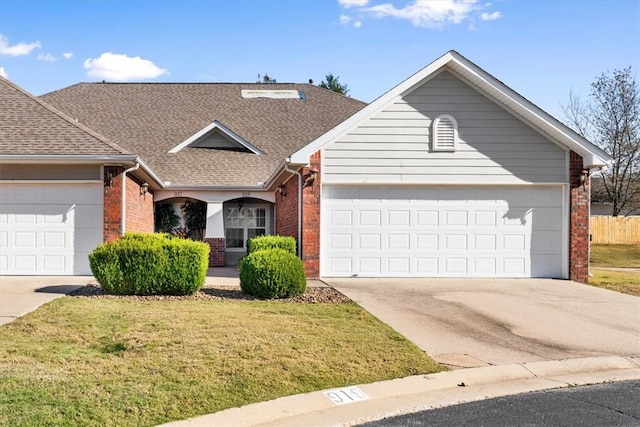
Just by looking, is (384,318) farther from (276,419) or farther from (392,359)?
(276,419)

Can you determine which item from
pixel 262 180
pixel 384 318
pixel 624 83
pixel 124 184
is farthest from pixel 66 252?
pixel 624 83

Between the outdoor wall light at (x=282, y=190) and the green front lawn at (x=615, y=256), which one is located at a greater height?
the outdoor wall light at (x=282, y=190)

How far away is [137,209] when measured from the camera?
51.3 ft

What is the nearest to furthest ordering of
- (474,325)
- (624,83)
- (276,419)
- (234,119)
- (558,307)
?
(276,419) < (474,325) < (558,307) < (234,119) < (624,83)

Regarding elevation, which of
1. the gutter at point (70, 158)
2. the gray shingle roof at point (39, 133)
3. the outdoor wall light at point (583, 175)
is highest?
the gray shingle roof at point (39, 133)

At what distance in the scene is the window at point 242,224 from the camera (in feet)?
65.2

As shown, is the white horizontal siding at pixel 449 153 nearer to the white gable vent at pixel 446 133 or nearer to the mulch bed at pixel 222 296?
the white gable vent at pixel 446 133

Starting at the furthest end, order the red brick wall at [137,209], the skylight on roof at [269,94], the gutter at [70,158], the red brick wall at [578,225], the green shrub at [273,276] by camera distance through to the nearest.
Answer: the skylight on roof at [269,94] < the red brick wall at [137,209] < the red brick wall at [578,225] < the gutter at [70,158] < the green shrub at [273,276]

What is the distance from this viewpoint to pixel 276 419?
4.53 meters

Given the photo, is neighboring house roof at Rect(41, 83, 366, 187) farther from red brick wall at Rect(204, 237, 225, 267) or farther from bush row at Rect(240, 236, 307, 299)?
bush row at Rect(240, 236, 307, 299)

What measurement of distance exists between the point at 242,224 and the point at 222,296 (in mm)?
9642

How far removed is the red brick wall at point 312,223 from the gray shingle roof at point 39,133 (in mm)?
4667

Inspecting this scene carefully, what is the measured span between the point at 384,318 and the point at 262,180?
11.4 m

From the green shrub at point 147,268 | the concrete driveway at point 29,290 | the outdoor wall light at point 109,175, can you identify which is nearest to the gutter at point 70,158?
the outdoor wall light at point 109,175
